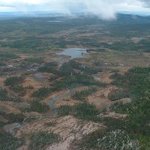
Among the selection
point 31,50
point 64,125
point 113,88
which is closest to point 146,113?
point 64,125

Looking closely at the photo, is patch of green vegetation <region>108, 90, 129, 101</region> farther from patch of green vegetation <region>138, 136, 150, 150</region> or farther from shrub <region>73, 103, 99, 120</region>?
patch of green vegetation <region>138, 136, 150, 150</region>

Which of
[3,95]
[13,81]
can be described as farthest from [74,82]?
[3,95]

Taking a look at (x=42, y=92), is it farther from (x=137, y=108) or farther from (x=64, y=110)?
(x=137, y=108)

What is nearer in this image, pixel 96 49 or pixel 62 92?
pixel 62 92

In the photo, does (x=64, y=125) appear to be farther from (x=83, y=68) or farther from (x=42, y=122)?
(x=83, y=68)

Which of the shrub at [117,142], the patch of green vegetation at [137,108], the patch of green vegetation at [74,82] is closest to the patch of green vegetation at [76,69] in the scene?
the patch of green vegetation at [74,82]

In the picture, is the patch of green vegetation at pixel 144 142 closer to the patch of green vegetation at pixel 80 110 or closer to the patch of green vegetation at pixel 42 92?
the patch of green vegetation at pixel 80 110

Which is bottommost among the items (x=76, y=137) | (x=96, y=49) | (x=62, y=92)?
(x=96, y=49)
